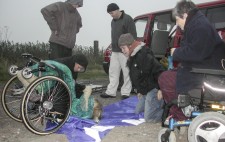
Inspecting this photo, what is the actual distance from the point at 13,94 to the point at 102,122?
1.28 m

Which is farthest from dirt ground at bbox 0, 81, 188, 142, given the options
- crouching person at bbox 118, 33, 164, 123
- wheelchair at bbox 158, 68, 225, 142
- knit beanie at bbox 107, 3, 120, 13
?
knit beanie at bbox 107, 3, 120, 13

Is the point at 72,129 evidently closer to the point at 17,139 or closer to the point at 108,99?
the point at 17,139

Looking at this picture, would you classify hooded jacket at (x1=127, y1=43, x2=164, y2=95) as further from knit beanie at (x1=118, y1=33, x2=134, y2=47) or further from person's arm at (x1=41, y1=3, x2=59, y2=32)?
person's arm at (x1=41, y1=3, x2=59, y2=32)

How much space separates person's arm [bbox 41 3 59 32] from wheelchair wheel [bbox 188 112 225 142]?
3327 millimetres

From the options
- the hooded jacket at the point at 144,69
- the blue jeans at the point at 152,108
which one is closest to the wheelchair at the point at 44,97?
the hooded jacket at the point at 144,69

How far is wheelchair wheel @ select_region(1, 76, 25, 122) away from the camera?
439cm

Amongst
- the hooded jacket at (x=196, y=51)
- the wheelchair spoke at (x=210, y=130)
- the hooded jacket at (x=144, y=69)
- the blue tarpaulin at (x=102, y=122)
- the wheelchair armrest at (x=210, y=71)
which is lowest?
the blue tarpaulin at (x=102, y=122)

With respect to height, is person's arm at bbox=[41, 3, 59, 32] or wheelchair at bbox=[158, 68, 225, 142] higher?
person's arm at bbox=[41, 3, 59, 32]

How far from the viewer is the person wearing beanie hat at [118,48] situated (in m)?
6.43

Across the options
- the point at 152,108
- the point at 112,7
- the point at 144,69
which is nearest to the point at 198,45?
the point at 144,69

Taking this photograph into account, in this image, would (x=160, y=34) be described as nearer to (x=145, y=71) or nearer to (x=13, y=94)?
(x=145, y=71)

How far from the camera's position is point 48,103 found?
3967mm

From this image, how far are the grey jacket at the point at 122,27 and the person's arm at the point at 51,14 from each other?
1442 millimetres

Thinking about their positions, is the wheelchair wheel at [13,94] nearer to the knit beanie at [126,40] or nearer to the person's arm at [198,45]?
the knit beanie at [126,40]
